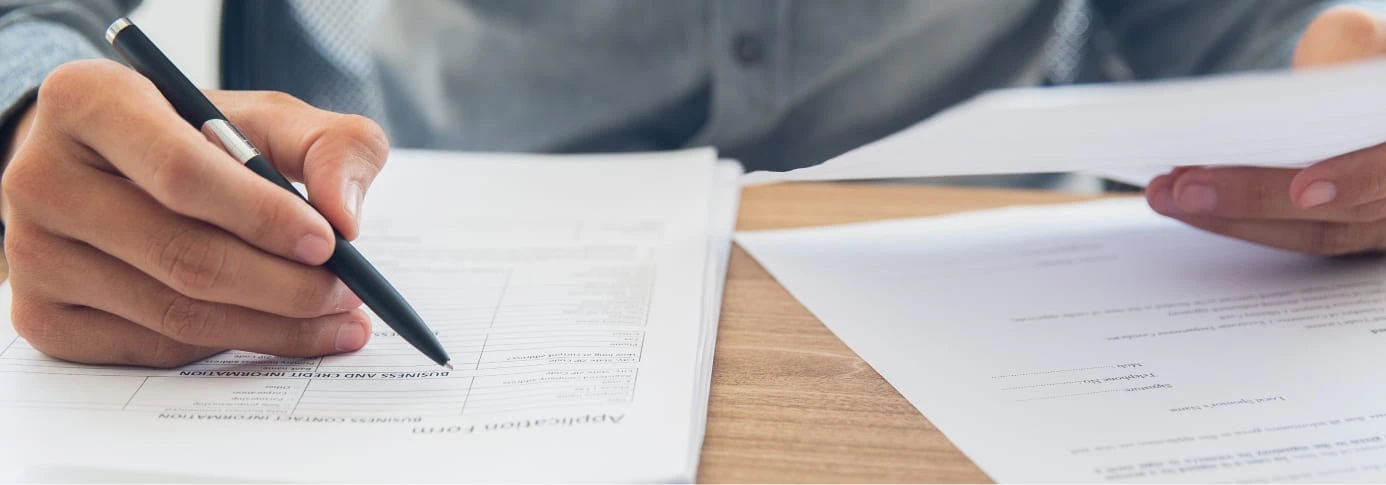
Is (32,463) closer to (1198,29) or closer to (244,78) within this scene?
(244,78)

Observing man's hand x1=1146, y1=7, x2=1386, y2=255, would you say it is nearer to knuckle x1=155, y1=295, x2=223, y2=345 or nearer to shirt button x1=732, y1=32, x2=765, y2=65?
shirt button x1=732, y1=32, x2=765, y2=65

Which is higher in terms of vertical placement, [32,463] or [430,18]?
[430,18]

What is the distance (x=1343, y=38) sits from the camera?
1.73ft

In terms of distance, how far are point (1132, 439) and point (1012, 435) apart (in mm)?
41

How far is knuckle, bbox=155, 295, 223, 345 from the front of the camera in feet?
1.20

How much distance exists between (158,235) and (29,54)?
11.2 inches

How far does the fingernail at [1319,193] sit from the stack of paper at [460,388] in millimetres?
293

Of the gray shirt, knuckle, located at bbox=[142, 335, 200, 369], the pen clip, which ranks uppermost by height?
the gray shirt

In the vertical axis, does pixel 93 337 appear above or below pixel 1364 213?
below

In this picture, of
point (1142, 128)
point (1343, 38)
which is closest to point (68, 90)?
point (1142, 128)

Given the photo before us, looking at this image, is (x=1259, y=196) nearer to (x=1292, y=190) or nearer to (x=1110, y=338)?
(x=1292, y=190)

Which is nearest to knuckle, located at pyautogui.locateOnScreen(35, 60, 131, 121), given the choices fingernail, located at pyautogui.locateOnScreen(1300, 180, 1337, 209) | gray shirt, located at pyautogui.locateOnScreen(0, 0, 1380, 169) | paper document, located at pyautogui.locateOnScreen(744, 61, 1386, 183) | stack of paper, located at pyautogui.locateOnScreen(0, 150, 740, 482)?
stack of paper, located at pyautogui.locateOnScreen(0, 150, 740, 482)

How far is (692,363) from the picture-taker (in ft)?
1.24

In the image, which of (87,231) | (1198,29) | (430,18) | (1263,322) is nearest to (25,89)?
(87,231)
